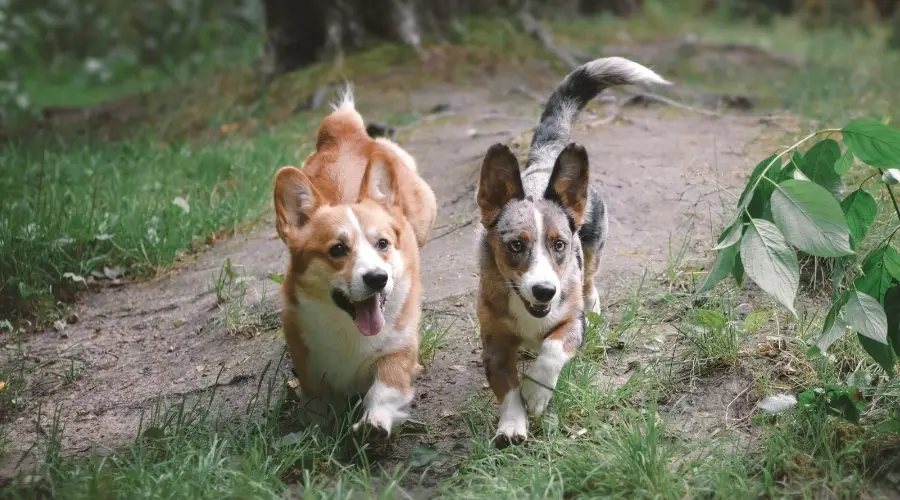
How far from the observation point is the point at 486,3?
11125mm

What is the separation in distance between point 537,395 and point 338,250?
3.10 ft

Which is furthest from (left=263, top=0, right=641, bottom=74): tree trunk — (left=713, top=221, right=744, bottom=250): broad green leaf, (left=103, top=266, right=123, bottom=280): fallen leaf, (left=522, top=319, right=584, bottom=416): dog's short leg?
(left=713, top=221, right=744, bottom=250): broad green leaf

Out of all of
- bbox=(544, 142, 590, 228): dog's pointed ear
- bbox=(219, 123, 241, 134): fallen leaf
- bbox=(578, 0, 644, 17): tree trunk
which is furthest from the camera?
bbox=(578, 0, 644, 17): tree trunk

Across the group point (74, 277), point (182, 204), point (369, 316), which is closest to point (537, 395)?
point (369, 316)

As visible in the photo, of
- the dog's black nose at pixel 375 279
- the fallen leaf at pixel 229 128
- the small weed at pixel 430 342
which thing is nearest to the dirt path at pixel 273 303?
the small weed at pixel 430 342

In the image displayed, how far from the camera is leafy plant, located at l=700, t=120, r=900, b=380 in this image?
289 centimetres

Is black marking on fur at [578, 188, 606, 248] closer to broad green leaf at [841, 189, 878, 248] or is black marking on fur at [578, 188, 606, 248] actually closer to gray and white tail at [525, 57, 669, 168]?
gray and white tail at [525, 57, 669, 168]

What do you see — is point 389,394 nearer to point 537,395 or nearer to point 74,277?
point 537,395

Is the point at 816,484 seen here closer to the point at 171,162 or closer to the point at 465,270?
the point at 465,270

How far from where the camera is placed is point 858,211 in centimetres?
341

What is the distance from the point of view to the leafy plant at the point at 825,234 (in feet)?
9.48

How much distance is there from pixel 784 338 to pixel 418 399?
1.55 metres

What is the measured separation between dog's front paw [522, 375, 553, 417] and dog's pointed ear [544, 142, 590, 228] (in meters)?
0.72

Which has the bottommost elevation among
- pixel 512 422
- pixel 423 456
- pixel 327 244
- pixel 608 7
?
pixel 608 7
